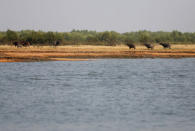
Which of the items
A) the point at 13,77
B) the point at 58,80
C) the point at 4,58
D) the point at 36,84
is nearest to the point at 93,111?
the point at 36,84

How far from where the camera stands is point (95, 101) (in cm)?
1942

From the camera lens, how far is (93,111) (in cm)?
1697

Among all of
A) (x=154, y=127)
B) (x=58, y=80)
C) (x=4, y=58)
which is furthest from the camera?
(x=4, y=58)

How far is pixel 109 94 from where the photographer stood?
21.9 m

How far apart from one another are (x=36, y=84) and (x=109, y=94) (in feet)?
20.1

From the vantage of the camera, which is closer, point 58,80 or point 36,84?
point 36,84

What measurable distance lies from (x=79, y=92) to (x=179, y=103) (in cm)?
577

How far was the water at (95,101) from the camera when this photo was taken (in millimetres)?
14641

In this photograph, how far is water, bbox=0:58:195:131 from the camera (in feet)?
48.0

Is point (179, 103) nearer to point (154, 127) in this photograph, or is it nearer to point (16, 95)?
point (154, 127)

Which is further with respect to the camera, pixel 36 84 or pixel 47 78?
pixel 47 78

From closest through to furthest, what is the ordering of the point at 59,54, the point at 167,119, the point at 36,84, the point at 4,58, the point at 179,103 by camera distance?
the point at 167,119 < the point at 179,103 < the point at 36,84 < the point at 4,58 < the point at 59,54

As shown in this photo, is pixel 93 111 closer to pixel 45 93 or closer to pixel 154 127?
pixel 154 127

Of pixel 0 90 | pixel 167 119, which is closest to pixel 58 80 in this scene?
pixel 0 90
